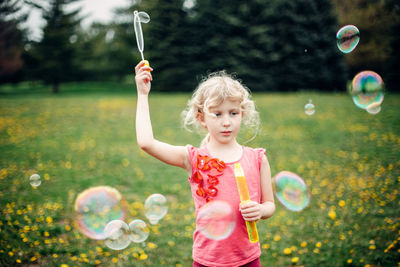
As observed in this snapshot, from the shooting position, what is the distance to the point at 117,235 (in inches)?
111

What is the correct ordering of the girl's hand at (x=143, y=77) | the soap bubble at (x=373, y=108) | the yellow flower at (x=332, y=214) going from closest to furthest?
the girl's hand at (x=143, y=77), the soap bubble at (x=373, y=108), the yellow flower at (x=332, y=214)

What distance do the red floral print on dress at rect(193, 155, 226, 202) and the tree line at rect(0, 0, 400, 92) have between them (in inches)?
902

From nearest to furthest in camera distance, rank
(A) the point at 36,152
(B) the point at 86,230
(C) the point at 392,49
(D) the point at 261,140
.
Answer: (B) the point at 86,230, (A) the point at 36,152, (D) the point at 261,140, (C) the point at 392,49

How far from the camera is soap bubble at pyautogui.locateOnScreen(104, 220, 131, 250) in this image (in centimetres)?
280

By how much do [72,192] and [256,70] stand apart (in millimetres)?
22883

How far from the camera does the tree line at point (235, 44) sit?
2481 cm

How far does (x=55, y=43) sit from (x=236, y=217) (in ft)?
98.8

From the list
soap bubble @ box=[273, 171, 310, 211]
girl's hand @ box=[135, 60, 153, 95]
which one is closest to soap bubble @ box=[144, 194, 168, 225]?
soap bubble @ box=[273, 171, 310, 211]

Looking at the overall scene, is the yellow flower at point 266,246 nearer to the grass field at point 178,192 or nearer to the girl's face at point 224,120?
the grass field at point 178,192

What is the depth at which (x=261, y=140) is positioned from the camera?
866 centimetres

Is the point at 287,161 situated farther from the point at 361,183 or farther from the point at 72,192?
the point at 72,192

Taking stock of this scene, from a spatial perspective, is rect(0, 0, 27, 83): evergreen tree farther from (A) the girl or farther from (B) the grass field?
(A) the girl

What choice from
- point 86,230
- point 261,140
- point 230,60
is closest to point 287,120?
point 261,140

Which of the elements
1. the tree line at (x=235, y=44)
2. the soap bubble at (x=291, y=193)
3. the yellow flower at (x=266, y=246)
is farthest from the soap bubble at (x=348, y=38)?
the tree line at (x=235, y=44)
